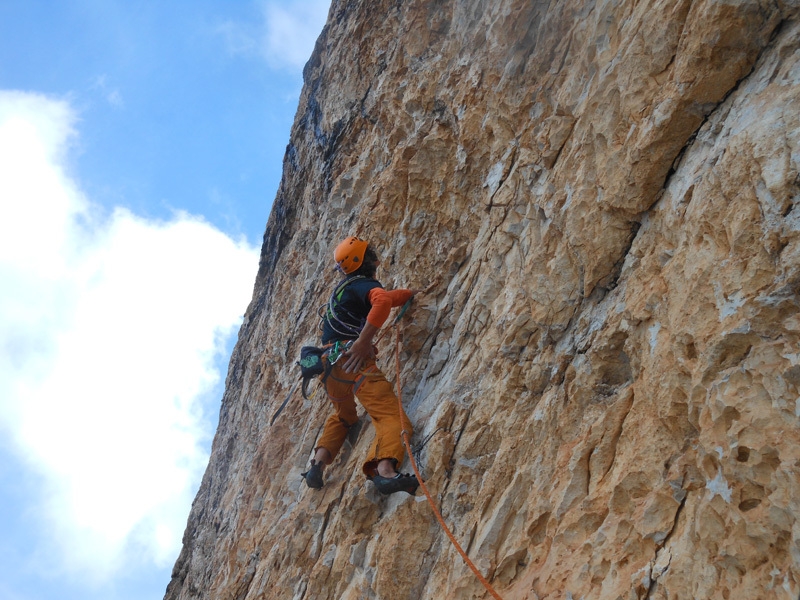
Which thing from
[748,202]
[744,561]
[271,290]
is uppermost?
[271,290]

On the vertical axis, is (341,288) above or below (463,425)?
above

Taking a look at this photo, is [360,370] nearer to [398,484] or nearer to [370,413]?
[370,413]

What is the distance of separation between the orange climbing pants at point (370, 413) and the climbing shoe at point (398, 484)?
21 centimetres

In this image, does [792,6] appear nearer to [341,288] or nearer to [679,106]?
[679,106]

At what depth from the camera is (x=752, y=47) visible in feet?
11.8

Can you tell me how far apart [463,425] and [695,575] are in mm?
2150

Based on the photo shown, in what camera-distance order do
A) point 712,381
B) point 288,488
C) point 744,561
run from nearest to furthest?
point 744,561 → point 712,381 → point 288,488

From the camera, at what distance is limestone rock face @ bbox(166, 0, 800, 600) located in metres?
2.96

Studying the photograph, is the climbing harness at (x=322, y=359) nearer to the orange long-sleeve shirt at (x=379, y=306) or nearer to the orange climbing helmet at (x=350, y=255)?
the orange long-sleeve shirt at (x=379, y=306)

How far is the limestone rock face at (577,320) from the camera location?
2.96 m

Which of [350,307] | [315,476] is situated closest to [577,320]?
[350,307]

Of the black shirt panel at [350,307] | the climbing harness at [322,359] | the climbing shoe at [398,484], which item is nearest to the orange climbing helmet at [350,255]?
the black shirt panel at [350,307]

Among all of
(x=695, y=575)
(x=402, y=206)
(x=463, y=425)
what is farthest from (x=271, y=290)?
(x=695, y=575)

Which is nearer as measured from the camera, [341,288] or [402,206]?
[341,288]
